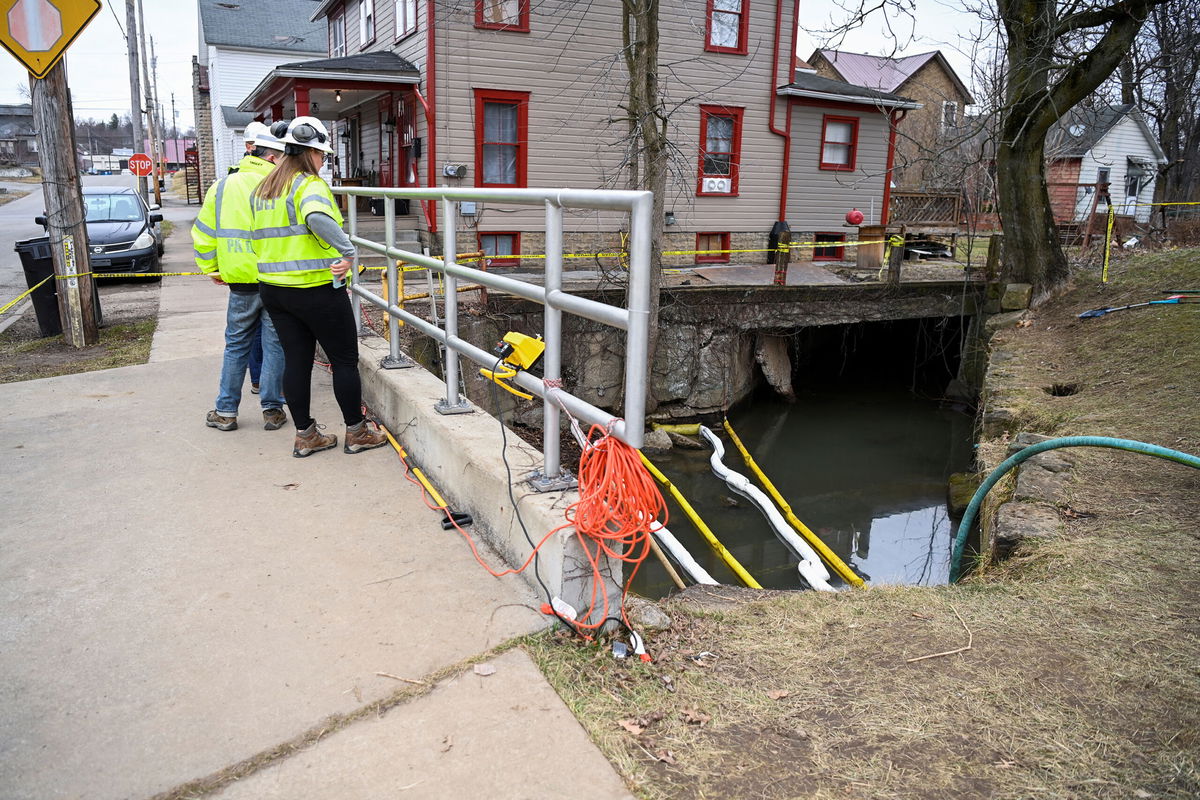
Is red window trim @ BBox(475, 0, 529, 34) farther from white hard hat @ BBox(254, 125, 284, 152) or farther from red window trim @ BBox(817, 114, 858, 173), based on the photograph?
white hard hat @ BBox(254, 125, 284, 152)

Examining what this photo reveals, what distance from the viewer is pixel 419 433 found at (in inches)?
182

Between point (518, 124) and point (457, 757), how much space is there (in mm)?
15444

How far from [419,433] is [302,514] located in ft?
2.69

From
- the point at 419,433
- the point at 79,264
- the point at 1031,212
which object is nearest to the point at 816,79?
the point at 1031,212

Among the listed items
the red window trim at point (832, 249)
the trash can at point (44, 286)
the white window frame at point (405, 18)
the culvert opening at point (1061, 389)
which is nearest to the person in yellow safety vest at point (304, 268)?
the trash can at point (44, 286)

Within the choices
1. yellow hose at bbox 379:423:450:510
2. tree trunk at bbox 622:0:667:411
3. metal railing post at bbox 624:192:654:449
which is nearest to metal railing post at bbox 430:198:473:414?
yellow hose at bbox 379:423:450:510

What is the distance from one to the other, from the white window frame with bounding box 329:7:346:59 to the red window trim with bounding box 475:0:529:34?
708 cm

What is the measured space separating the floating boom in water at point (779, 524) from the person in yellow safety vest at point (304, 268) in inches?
140

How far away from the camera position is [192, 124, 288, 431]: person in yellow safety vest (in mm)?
4754

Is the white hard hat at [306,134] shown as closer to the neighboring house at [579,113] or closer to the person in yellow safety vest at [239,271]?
the person in yellow safety vest at [239,271]

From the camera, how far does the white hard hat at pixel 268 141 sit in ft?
15.5

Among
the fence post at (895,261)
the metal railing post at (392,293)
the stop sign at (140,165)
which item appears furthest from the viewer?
the stop sign at (140,165)

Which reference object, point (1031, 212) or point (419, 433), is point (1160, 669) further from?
point (1031, 212)

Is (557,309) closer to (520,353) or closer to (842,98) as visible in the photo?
(520,353)
